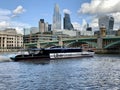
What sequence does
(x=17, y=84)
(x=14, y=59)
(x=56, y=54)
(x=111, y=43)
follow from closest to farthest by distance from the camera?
(x=17, y=84) → (x=14, y=59) → (x=56, y=54) → (x=111, y=43)

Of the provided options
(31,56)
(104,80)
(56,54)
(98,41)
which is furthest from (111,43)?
(104,80)

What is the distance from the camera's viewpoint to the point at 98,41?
155000mm

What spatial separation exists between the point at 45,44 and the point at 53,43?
7988 millimetres

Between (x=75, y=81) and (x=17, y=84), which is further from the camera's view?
(x=75, y=81)

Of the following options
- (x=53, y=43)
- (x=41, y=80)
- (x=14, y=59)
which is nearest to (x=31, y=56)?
(x=14, y=59)

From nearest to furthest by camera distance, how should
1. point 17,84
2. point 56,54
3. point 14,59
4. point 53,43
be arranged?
point 17,84
point 14,59
point 56,54
point 53,43

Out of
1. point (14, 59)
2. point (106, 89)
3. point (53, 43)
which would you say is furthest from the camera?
point (53, 43)

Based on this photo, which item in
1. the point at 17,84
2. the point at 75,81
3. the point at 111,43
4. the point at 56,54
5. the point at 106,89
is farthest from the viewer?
the point at 111,43

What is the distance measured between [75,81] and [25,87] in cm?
740

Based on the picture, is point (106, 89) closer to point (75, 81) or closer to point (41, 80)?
point (75, 81)

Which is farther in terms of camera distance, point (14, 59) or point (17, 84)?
point (14, 59)

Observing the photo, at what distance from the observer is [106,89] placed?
111 ft

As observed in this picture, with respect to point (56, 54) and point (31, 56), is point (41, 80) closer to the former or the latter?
point (31, 56)

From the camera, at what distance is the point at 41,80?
4084 centimetres
